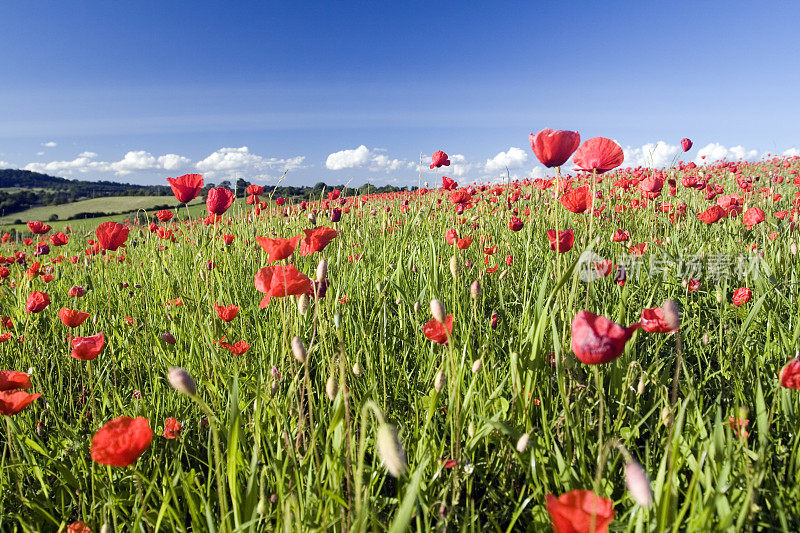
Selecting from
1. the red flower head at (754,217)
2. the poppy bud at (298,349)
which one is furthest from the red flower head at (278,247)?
the red flower head at (754,217)

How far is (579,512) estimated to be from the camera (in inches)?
28.5

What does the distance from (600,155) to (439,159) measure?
2.14 m

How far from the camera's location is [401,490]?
1.06 metres

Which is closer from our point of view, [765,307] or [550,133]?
[550,133]

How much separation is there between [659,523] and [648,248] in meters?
2.65

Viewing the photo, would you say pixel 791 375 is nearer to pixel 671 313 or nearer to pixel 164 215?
pixel 671 313

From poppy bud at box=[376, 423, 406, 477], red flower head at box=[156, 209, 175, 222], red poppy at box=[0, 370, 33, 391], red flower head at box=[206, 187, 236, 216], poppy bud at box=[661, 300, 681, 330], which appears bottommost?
red poppy at box=[0, 370, 33, 391]

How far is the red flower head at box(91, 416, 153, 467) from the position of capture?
0.97m

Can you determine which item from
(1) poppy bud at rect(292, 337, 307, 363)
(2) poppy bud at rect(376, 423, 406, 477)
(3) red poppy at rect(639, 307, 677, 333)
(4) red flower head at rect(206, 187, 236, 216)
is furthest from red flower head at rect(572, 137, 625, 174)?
(4) red flower head at rect(206, 187, 236, 216)

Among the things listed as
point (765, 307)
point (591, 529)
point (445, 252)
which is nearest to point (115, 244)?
point (445, 252)

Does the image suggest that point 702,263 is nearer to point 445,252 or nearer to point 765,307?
point 765,307

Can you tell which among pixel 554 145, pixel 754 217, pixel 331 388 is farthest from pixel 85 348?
pixel 754 217

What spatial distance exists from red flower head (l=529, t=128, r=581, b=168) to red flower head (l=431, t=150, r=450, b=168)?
84.1 inches

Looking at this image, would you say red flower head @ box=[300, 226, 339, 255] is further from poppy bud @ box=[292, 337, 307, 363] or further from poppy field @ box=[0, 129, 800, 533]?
poppy bud @ box=[292, 337, 307, 363]
